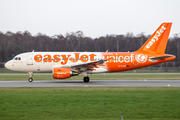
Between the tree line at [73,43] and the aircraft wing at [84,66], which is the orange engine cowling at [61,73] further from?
the tree line at [73,43]

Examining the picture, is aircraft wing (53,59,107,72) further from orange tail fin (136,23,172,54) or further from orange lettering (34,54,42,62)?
orange tail fin (136,23,172,54)

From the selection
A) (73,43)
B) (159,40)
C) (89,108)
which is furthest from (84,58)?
(73,43)

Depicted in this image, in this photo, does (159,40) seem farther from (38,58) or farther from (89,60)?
(38,58)

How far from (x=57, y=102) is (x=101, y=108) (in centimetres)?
284

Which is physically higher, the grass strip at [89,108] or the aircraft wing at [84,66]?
the aircraft wing at [84,66]

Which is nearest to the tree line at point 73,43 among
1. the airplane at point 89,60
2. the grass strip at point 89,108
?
the airplane at point 89,60

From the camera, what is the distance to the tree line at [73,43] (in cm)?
7712

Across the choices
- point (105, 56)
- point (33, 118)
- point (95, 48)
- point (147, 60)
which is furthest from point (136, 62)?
point (95, 48)

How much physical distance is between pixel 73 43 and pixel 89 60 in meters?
58.3

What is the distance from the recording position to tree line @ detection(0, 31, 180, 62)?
77.1m

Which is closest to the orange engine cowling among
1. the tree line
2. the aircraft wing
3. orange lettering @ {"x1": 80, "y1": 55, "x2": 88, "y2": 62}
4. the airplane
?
the airplane

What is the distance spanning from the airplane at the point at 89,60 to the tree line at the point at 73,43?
4889 centimetres

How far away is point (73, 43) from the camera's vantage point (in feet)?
276

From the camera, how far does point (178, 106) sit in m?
12.2
